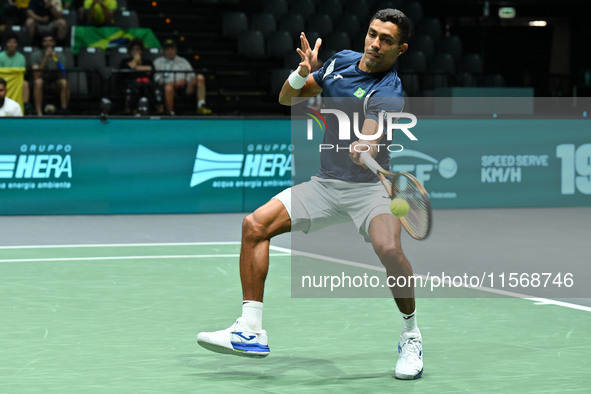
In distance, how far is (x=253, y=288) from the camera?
5.77 meters

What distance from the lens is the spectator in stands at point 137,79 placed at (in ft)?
52.9

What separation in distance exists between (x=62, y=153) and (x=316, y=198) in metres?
8.35

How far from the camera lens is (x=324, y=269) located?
9.80m

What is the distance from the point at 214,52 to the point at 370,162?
48.4 ft

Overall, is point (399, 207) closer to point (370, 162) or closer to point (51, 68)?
point (370, 162)

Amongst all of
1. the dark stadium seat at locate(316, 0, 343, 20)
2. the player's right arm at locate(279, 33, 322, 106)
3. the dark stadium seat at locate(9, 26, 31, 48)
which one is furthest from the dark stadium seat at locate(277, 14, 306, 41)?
the player's right arm at locate(279, 33, 322, 106)

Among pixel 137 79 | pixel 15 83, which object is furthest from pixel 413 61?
pixel 15 83

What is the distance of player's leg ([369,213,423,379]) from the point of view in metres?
5.65

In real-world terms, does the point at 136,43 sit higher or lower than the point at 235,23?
lower

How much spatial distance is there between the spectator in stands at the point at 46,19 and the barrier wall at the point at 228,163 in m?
4.21

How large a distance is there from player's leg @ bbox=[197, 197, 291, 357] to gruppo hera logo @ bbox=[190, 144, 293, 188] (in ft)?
27.6

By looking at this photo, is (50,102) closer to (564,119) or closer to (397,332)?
(564,119)

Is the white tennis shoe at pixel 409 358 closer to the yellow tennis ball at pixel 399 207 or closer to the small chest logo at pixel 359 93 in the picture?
the yellow tennis ball at pixel 399 207

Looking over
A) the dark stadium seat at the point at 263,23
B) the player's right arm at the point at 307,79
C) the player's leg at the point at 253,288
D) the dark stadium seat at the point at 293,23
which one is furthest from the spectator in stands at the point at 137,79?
the player's leg at the point at 253,288
